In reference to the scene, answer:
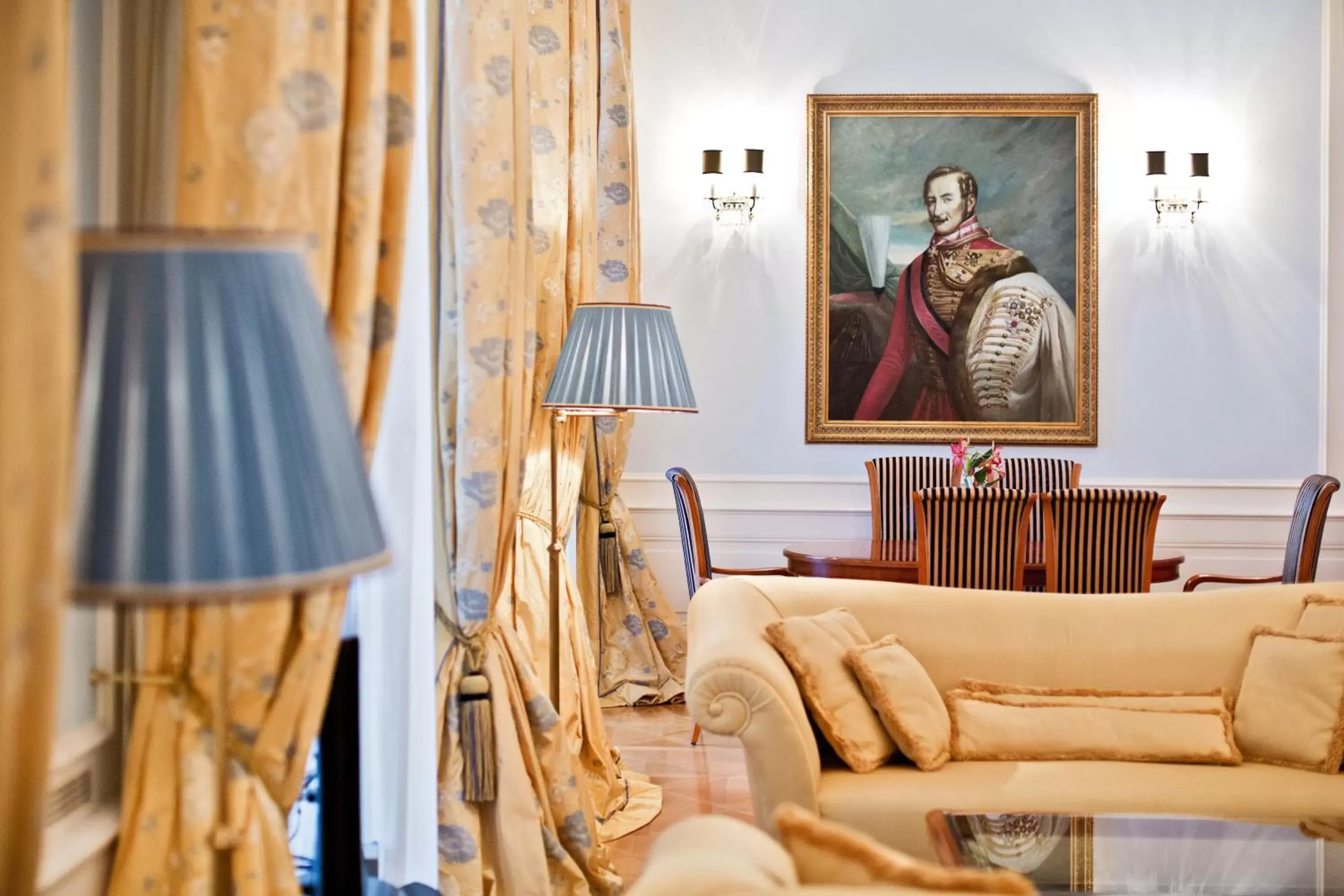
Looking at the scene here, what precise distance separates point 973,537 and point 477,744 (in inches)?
75.5

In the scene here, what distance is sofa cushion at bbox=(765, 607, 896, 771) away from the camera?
2957 millimetres

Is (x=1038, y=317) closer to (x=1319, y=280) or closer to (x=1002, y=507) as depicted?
(x=1319, y=280)

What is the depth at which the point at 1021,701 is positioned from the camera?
315 centimetres

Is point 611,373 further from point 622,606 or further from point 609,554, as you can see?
point 622,606

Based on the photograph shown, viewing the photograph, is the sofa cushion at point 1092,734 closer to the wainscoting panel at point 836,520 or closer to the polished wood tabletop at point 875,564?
the polished wood tabletop at point 875,564

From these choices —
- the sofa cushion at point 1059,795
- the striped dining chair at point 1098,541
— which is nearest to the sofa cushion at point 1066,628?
the sofa cushion at point 1059,795

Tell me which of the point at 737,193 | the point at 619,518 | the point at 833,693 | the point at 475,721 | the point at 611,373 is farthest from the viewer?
the point at 737,193

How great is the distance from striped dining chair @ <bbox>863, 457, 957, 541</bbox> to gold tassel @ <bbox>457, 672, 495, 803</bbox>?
3.08 m

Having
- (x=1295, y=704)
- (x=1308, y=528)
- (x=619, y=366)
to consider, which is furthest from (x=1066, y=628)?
(x=1308, y=528)

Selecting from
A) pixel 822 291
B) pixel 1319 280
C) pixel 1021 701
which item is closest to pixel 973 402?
pixel 822 291

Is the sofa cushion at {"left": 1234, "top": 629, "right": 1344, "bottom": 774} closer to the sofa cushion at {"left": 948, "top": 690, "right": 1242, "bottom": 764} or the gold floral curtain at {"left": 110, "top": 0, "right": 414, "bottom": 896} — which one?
the sofa cushion at {"left": 948, "top": 690, "right": 1242, "bottom": 764}

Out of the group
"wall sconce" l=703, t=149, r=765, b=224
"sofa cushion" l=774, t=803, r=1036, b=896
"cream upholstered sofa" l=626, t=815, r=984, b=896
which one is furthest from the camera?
"wall sconce" l=703, t=149, r=765, b=224

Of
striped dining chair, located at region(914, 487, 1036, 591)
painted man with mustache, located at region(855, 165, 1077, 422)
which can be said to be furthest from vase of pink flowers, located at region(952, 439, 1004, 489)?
painted man with mustache, located at region(855, 165, 1077, 422)

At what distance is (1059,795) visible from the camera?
9.28 ft
